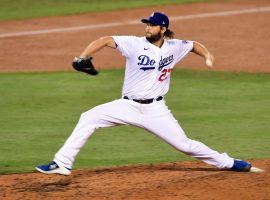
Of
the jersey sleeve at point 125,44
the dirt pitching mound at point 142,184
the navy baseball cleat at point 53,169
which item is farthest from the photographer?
the navy baseball cleat at point 53,169

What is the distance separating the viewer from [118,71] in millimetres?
15758

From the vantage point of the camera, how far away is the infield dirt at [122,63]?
Result: 28.1 ft

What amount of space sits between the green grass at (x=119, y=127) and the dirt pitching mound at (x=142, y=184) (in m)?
0.63

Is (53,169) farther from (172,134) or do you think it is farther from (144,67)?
(144,67)

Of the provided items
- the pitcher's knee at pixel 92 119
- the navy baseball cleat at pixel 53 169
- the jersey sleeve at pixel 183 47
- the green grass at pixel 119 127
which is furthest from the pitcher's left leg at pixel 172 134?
the green grass at pixel 119 127

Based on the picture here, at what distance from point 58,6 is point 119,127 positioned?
11.0 meters

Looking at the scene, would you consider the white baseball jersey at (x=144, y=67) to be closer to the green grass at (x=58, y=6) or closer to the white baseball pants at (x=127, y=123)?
the white baseball pants at (x=127, y=123)

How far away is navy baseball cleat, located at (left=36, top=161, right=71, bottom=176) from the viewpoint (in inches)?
355

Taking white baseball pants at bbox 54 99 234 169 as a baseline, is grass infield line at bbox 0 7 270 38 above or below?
above

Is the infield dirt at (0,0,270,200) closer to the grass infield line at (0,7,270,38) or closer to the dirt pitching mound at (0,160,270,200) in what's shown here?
the dirt pitching mound at (0,160,270,200)

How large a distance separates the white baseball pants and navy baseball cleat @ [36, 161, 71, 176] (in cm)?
6

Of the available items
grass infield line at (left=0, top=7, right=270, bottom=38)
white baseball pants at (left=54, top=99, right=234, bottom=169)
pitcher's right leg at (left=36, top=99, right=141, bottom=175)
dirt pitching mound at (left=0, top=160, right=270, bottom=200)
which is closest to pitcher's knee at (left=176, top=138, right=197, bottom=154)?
white baseball pants at (left=54, top=99, right=234, bottom=169)

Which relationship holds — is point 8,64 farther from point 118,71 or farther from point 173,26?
point 173,26

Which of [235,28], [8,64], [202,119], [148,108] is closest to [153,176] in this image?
[148,108]
